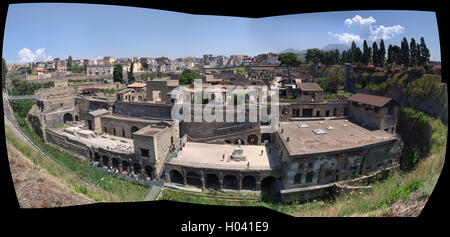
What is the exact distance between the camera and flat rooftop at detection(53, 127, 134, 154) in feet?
53.5

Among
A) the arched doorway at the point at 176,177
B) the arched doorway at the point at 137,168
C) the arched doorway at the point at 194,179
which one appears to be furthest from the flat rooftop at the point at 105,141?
the arched doorway at the point at 194,179

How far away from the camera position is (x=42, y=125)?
18016mm

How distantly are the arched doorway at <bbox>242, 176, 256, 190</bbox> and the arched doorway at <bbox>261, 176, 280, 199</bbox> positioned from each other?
0.59 metres

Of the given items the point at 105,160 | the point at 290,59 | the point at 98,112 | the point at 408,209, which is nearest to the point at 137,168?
the point at 105,160

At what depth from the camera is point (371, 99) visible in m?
13.7

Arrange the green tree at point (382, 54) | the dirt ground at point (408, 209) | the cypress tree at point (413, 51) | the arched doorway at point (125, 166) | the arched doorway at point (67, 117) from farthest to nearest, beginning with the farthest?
the arched doorway at point (67, 117)
the arched doorway at point (125, 166)
the green tree at point (382, 54)
the cypress tree at point (413, 51)
the dirt ground at point (408, 209)

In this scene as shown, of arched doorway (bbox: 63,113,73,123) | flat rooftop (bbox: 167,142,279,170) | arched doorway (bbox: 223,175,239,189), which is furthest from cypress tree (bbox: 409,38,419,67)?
arched doorway (bbox: 63,113,73,123)

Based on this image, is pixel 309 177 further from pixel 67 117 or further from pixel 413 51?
pixel 67 117

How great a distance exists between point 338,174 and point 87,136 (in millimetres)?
20015

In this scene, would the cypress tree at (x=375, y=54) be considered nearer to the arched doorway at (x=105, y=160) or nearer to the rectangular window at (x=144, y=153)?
the rectangular window at (x=144, y=153)

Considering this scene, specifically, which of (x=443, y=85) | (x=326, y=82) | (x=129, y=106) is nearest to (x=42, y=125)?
(x=129, y=106)

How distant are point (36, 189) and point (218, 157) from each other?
9.34 m

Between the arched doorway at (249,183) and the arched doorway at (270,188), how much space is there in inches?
23.0

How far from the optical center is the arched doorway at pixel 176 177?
13.6 m
